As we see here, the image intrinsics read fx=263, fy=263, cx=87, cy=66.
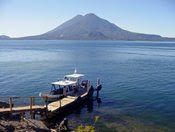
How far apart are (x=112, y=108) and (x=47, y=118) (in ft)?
30.5

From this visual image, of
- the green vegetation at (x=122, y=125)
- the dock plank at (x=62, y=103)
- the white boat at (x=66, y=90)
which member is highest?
the white boat at (x=66, y=90)

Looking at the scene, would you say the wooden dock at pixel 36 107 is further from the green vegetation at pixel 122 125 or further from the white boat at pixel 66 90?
the green vegetation at pixel 122 125

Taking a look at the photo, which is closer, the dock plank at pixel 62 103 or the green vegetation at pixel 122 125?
the green vegetation at pixel 122 125

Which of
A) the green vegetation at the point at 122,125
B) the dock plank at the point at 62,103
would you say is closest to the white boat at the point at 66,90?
the dock plank at the point at 62,103

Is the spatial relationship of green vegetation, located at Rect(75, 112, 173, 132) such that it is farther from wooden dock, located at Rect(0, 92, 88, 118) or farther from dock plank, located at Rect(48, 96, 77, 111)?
wooden dock, located at Rect(0, 92, 88, 118)

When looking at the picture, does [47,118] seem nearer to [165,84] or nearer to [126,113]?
[126,113]

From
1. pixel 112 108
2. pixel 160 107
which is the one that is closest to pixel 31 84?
pixel 112 108

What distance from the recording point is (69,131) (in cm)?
2548

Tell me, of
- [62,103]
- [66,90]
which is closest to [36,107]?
[62,103]

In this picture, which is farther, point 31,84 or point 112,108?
point 31,84

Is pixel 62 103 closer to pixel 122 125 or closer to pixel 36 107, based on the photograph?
pixel 36 107

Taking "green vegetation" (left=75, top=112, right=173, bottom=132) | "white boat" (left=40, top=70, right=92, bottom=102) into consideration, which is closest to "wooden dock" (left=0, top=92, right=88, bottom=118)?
"white boat" (left=40, top=70, right=92, bottom=102)

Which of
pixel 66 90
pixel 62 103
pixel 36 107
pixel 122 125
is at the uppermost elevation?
pixel 66 90

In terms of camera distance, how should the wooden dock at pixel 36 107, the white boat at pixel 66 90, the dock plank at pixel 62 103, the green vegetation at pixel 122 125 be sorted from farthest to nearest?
the white boat at pixel 66 90 < the dock plank at pixel 62 103 < the green vegetation at pixel 122 125 < the wooden dock at pixel 36 107
